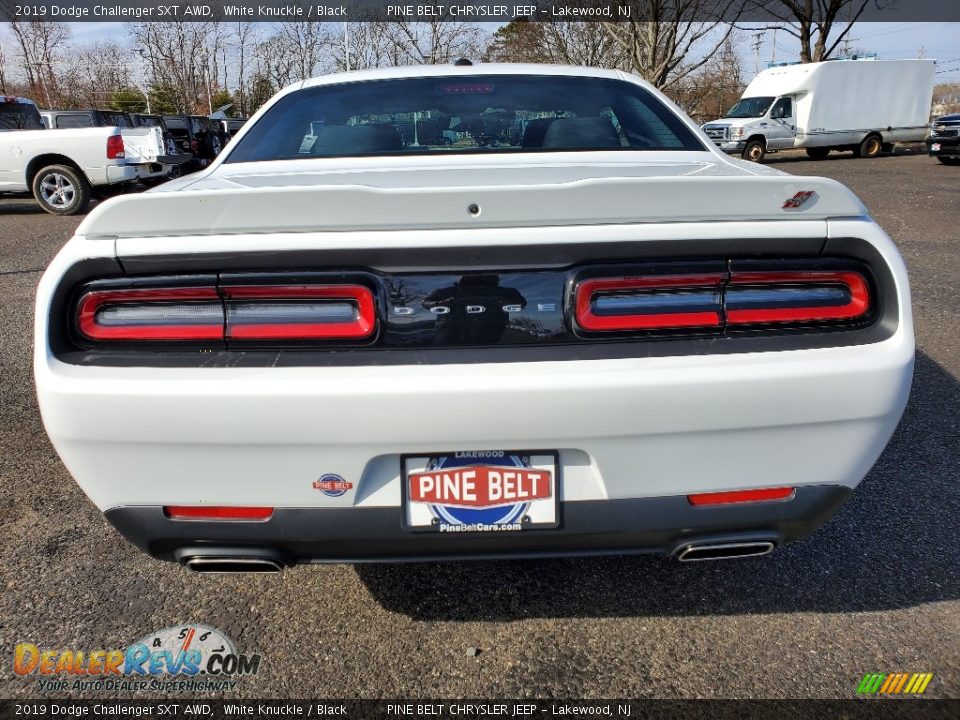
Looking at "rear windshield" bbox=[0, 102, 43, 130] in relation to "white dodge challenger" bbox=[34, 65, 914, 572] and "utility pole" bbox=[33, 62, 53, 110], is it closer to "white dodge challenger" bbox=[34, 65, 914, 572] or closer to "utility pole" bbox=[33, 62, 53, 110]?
"white dodge challenger" bbox=[34, 65, 914, 572]

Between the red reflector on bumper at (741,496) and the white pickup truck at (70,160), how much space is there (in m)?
11.9

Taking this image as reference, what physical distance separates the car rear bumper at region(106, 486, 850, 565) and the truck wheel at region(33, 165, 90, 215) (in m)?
11.6

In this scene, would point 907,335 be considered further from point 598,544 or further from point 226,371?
point 226,371

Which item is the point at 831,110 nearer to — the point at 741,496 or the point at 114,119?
the point at 114,119

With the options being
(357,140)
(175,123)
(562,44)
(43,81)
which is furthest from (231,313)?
(43,81)

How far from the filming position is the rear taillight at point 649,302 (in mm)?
1647

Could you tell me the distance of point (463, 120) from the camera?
9.30ft

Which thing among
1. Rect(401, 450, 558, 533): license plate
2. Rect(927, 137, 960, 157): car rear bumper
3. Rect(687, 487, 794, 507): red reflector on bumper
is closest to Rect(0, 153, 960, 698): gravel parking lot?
Rect(687, 487, 794, 507): red reflector on bumper

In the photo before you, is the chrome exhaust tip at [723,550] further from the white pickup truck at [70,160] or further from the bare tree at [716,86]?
the bare tree at [716,86]

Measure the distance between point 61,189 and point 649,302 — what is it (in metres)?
12.5

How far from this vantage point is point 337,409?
1567 mm

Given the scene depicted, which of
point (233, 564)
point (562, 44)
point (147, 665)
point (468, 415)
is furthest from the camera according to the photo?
point (562, 44)

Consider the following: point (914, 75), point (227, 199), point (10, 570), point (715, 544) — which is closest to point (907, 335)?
point (715, 544)

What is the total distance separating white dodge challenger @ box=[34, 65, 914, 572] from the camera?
159cm
